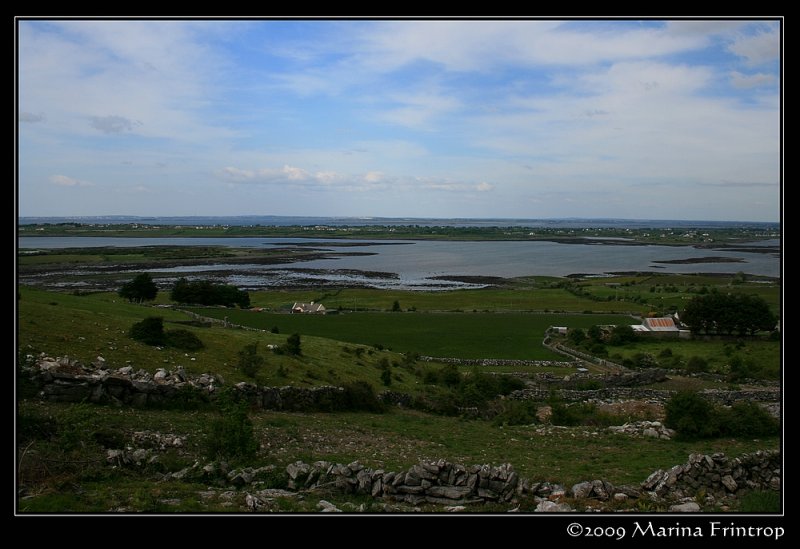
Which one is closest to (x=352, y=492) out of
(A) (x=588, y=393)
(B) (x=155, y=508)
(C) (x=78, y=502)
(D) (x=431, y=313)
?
(B) (x=155, y=508)

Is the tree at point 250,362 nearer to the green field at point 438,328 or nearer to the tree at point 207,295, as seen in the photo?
the green field at point 438,328

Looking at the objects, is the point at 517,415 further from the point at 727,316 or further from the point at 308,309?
the point at 308,309

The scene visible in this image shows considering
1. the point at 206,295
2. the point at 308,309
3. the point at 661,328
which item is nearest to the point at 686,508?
the point at 661,328

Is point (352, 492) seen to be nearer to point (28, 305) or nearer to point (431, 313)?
point (28, 305)

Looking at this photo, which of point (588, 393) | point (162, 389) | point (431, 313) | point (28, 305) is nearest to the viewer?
point (162, 389)


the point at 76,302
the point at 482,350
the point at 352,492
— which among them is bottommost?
the point at 482,350

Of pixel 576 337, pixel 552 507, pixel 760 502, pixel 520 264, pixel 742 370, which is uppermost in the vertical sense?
pixel 520 264

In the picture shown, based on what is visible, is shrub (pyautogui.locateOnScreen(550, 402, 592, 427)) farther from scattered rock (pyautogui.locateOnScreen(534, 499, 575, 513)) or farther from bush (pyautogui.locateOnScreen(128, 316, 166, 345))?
bush (pyautogui.locateOnScreen(128, 316, 166, 345))
